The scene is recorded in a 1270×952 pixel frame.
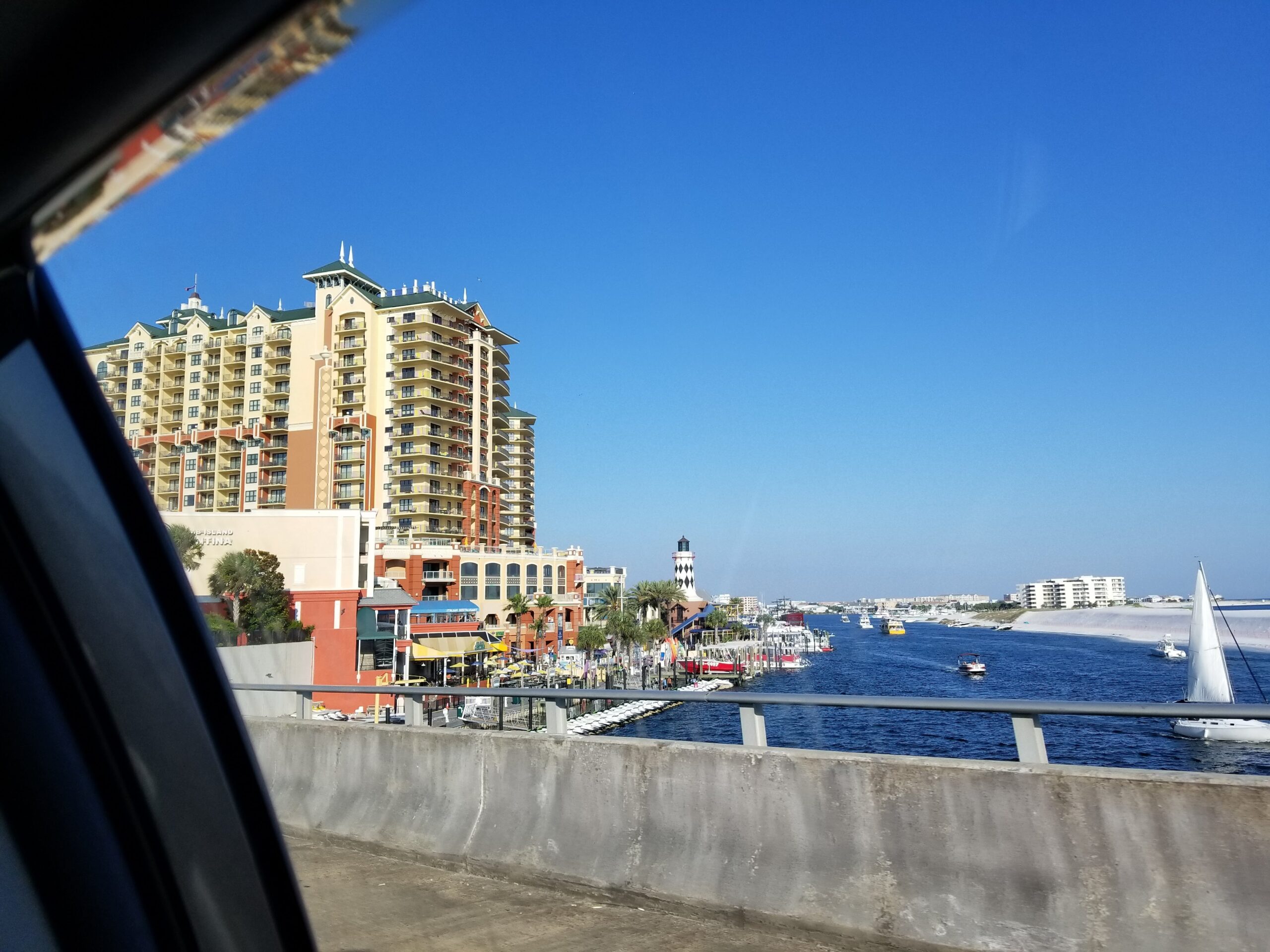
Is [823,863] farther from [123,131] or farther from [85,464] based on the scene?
[123,131]

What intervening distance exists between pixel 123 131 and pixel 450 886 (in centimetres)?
614

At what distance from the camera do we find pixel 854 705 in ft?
18.3

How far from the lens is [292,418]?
290 inches

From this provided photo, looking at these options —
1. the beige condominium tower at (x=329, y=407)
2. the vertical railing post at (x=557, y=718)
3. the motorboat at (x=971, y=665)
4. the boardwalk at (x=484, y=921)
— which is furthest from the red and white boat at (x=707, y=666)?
the boardwalk at (x=484, y=921)

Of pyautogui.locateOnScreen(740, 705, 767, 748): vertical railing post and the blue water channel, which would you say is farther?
pyautogui.locateOnScreen(740, 705, 767, 748): vertical railing post

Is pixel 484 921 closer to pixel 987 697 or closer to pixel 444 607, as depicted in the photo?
pixel 987 697

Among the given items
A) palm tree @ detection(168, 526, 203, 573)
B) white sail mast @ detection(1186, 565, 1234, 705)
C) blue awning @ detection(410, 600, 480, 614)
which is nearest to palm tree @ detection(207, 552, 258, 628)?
palm tree @ detection(168, 526, 203, 573)

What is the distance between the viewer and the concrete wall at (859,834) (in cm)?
438

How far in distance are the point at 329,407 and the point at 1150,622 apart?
31626mm

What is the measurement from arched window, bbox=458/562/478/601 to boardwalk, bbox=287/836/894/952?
73.7 meters

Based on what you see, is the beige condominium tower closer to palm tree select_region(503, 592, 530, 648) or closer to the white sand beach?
palm tree select_region(503, 592, 530, 648)

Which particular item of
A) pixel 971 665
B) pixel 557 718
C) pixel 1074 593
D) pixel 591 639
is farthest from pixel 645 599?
pixel 557 718

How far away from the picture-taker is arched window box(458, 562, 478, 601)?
8006 cm

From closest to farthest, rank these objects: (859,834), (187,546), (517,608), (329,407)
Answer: (187,546) → (859,834) → (329,407) → (517,608)
